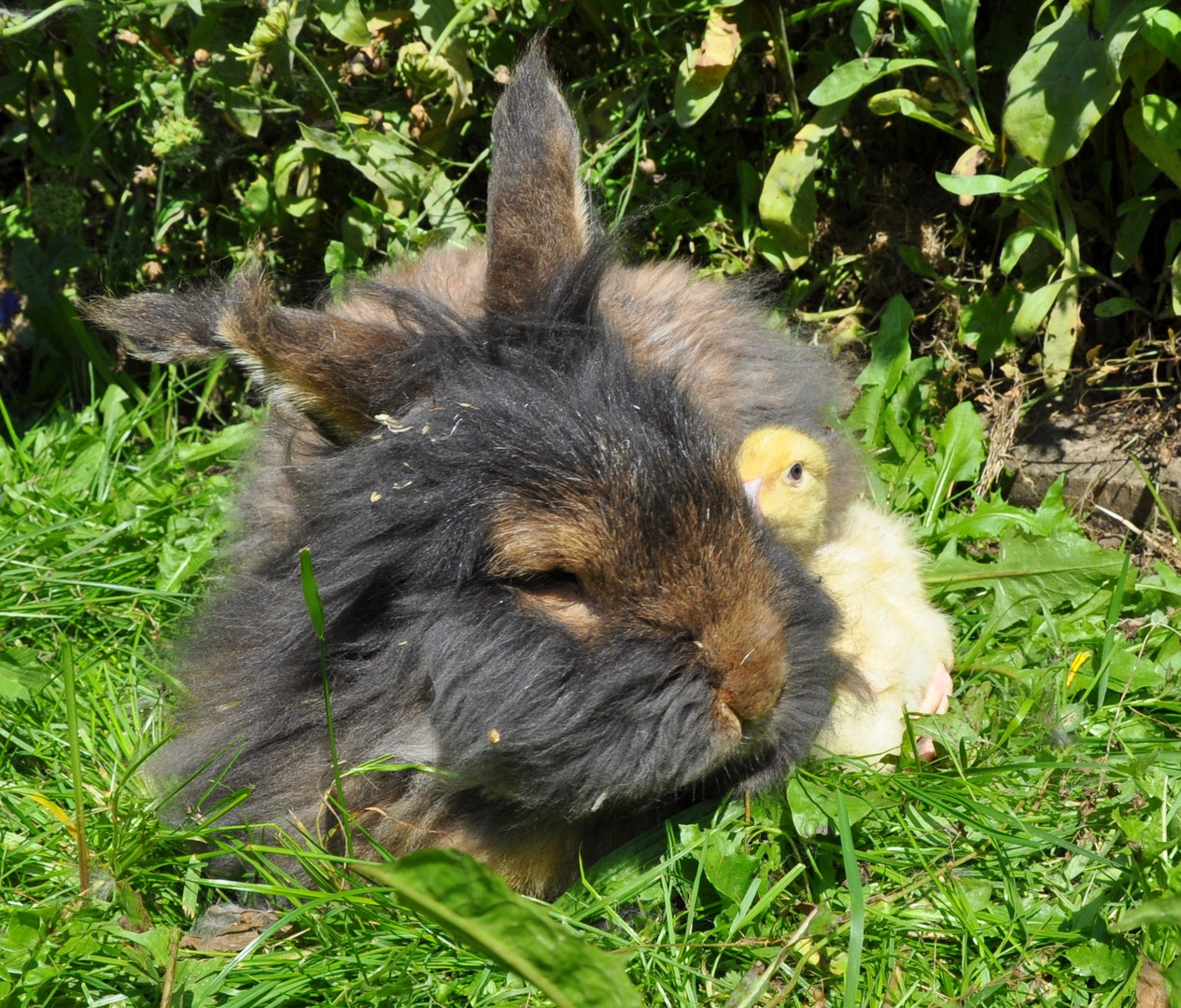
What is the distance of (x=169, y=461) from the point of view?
4.66 meters

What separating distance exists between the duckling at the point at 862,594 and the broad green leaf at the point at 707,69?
1.51 metres

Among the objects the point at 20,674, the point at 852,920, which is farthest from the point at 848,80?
the point at 20,674

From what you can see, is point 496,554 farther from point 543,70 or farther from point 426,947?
point 543,70

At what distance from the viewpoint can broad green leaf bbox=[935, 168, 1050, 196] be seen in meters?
3.49

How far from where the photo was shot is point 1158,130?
3.42m

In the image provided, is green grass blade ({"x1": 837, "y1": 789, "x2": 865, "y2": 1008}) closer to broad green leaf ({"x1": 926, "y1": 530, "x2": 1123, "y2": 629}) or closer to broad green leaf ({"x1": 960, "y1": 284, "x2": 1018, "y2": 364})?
broad green leaf ({"x1": 926, "y1": 530, "x2": 1123, "y2": 629})

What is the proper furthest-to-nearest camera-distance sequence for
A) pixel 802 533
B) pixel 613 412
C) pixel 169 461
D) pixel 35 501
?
1. pixel 169 461
2. pixel 35 501
3. pixel 802 533
4. pixel 613 412

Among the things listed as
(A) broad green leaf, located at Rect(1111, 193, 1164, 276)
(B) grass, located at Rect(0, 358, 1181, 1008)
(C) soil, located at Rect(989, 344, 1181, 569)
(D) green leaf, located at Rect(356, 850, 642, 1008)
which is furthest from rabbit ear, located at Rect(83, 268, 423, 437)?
(A) broad green leaf, located at Rect(1111, 193, 1164, 276)

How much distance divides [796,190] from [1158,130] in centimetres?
115

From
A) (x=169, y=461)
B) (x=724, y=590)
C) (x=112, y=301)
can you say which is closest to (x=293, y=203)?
(x=169, y=461)

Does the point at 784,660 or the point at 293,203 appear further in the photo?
the point at 293,203

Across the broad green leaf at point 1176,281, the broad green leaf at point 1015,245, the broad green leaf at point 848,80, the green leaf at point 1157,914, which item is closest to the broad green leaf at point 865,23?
the broad green leaf at point 848,80

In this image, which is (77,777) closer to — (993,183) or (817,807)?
(817,807)

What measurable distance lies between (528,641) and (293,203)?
2739mm
